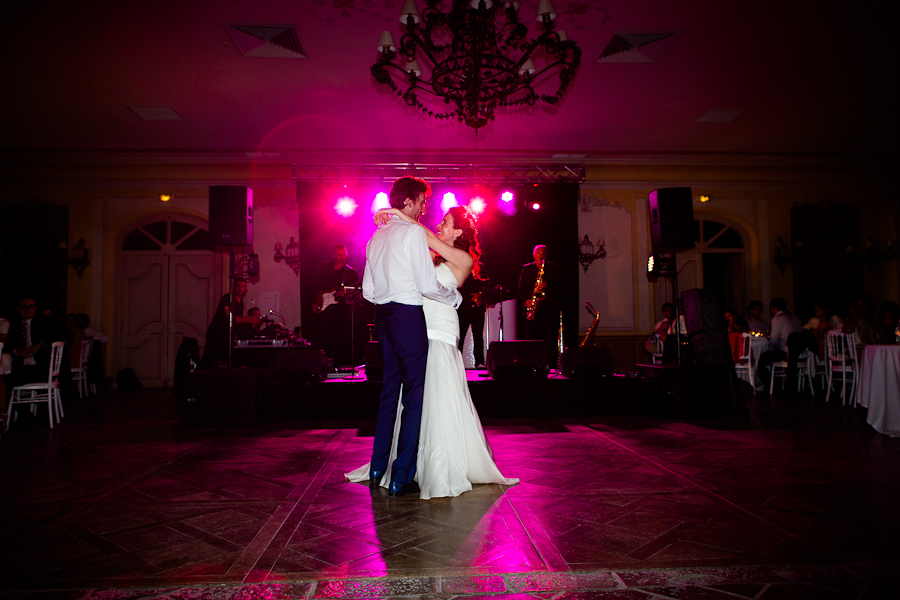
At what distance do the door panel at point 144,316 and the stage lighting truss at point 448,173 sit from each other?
2.82m

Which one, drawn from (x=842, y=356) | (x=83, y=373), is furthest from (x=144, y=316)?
(x=842, y=356)

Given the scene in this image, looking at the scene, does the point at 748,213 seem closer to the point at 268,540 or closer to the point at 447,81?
the point at 447,81

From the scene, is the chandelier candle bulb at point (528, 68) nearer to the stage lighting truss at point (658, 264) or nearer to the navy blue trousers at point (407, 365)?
the stage lighting truss at point (658, 264)

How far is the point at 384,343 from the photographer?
2828 millimetres

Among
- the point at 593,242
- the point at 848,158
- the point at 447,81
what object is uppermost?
the point at 848,158

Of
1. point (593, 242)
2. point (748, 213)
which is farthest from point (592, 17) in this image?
point (748, 213)

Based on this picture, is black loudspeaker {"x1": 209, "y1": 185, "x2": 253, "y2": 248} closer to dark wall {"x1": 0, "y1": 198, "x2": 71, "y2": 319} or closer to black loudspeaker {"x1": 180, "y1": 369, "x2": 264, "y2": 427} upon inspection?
black loudspeaker {"x1": 180, "y1": 369, "x2": 264, "y2": 427}

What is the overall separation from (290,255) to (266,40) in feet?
13.2

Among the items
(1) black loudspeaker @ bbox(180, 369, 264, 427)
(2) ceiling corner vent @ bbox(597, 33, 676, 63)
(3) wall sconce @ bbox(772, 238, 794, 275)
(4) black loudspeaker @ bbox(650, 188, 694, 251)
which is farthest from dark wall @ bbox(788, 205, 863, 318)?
(1) black loudspeaker @ bbox(180, 369, 264, 427)

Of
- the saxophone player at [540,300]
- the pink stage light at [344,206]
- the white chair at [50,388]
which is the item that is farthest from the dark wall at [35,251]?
the saxophone player at [540,300]

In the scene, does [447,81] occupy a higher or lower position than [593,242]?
higher

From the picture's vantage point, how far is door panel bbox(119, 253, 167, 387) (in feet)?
29.4

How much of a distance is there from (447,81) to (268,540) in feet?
11.9

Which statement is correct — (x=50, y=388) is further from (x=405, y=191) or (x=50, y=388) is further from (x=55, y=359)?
(x=405, y=191)
